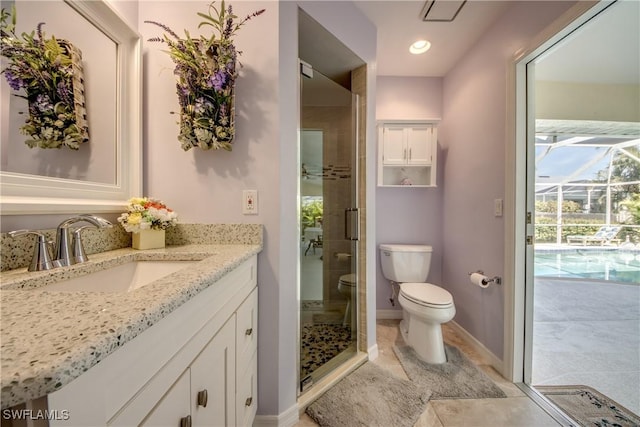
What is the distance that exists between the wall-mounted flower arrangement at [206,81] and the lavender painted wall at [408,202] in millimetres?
1736

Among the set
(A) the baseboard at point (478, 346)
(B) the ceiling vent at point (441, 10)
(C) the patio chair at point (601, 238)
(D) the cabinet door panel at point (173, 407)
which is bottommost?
(A) the baseboard at point (478, 346)

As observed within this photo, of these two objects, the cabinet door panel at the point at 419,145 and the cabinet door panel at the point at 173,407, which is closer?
the cabinet door panel at the point at 173,407

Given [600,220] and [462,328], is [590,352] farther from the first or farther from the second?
[600,220]

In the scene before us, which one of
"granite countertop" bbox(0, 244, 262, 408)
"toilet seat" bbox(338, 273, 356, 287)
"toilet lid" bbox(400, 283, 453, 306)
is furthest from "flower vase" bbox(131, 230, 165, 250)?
"toilet lid" bbox(400, 283, 453, 306)

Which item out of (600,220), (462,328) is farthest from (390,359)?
(600,220)

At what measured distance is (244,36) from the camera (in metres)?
1.25

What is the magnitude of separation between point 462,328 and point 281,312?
1786 millimetres

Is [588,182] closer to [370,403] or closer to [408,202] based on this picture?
[408,202]

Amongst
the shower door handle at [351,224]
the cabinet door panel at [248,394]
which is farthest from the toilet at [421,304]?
the cabinet door panel at [248,394]

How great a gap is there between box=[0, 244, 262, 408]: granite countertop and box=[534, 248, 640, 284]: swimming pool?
11.8ft

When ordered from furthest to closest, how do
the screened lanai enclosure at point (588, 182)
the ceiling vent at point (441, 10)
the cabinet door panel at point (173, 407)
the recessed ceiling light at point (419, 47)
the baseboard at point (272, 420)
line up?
1. the screened lanai enclosure at point (588, 182)
2. the recessed ceiling light at point (419, 47)
3. the ceiling vent at point (441, 10)
4. the baseboard at point (272, 420)
5. the cabinet door panel at point (173, 407)

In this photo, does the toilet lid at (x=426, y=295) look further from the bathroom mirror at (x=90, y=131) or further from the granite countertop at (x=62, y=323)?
the bathroom mirror at (x=90, y=131)

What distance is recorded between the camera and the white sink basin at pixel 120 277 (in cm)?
79

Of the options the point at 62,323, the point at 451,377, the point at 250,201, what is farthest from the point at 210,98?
the point at 451,377
